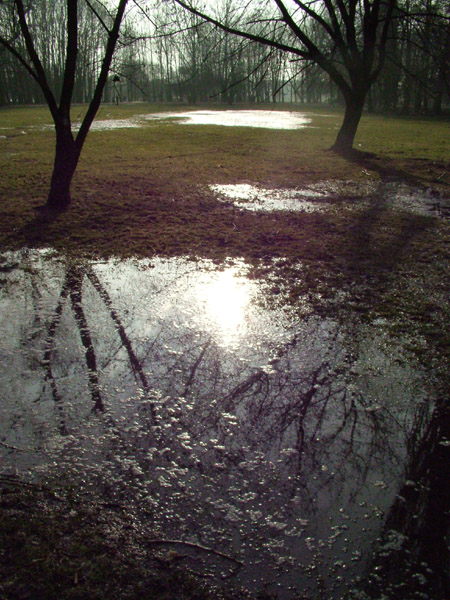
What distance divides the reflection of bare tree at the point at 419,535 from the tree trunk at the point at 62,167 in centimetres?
598

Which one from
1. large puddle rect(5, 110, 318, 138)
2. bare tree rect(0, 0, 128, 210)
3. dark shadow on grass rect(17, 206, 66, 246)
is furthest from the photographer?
large puddle rect(5, 110, 318, 138)

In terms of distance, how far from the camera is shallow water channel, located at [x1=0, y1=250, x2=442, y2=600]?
82.5 inches

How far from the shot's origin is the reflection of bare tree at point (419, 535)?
74.1 inches

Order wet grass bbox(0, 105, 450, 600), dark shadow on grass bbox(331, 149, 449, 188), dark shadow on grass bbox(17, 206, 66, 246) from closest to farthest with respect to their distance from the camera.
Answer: wet grass bbox(0, 105, 450, 600)
dark shadow on grass bbox(17, 206, 66, 246)
dark shadow on grass bbox(331, 149, 449, 188)

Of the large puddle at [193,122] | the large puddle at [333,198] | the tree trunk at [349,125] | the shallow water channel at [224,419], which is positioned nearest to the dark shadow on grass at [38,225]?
the shallow water channel at [224,419]

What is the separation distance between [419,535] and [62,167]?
6439 millimetres

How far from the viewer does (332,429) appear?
275cm

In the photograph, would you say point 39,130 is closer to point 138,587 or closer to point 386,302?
point 386,302

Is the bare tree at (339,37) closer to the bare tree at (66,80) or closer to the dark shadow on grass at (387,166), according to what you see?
→ the dark shadow on grass at (387,166)

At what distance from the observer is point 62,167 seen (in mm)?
6988

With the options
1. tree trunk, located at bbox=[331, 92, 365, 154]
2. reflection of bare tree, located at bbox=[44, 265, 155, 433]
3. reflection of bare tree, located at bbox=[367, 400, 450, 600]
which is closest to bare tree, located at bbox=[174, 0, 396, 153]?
tree trunk, located at bbox=[331, 92, 365, 154]

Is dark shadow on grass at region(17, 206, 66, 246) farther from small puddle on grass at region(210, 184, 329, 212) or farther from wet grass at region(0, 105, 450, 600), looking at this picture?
small puddle on grass at region(210, 184, 329, 212)

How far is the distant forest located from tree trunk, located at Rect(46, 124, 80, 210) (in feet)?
3.46

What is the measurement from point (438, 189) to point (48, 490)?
29.1 ft
